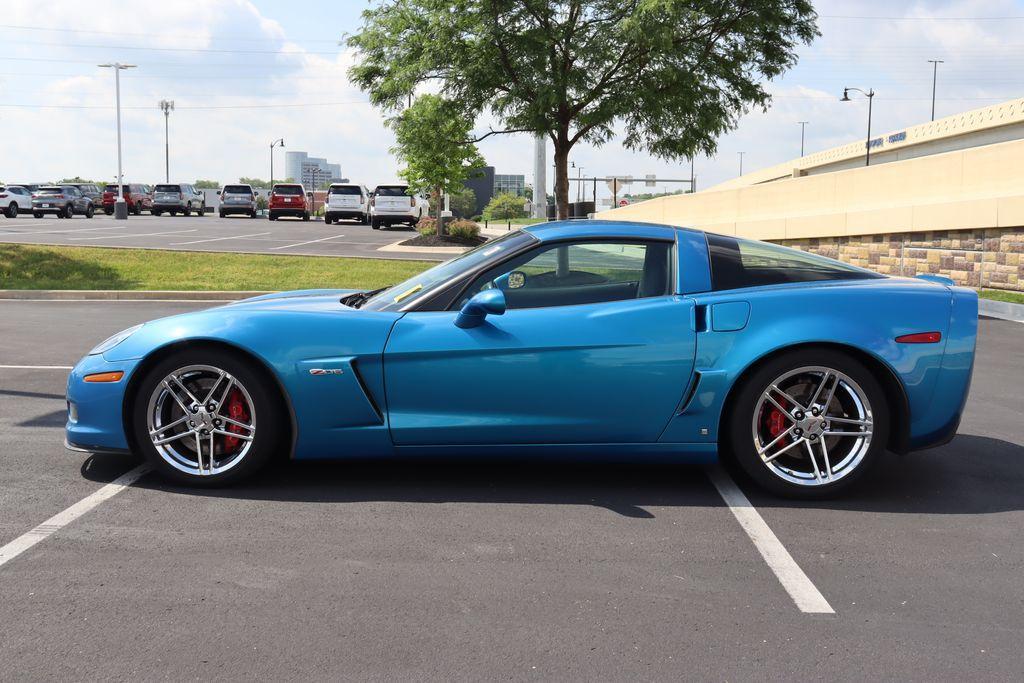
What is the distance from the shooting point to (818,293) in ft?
15.4

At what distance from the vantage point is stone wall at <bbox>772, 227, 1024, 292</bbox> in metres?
16.2

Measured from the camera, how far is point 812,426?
183 inches

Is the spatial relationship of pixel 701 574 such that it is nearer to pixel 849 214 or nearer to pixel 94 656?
pixel 94 656

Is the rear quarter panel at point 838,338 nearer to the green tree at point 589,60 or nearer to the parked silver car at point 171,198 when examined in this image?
the green tree at point 589,60

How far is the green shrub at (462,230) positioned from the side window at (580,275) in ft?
95.6

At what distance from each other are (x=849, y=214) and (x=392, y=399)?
19100 millimetres

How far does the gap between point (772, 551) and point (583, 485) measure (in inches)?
46.2

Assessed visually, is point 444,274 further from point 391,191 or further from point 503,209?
point 503,209

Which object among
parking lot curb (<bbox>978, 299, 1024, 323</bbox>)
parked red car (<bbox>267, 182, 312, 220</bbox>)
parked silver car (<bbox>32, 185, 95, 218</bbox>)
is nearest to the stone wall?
parking lot curb (<bbox>978, 299, 1024, 323</bbox>)

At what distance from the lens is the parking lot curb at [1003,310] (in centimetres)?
1349

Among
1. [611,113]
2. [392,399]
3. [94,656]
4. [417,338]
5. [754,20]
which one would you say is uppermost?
[754,20]

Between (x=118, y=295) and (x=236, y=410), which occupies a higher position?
(x=236, y=410)

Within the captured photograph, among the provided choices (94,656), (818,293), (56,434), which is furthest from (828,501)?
(56,434)

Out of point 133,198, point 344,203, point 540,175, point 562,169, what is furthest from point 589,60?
point 133,198
